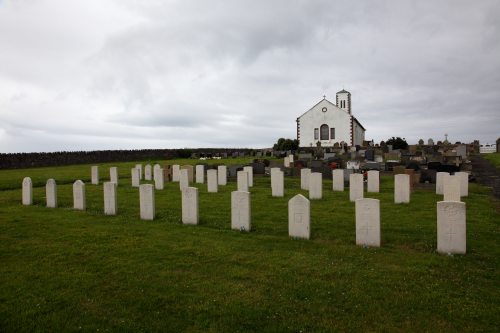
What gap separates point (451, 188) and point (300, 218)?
6.92m

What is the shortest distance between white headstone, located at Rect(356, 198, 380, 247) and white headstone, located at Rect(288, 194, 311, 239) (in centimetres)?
106

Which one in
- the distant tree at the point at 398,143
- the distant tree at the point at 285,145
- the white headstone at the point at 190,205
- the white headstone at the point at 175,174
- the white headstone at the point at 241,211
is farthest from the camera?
the distant tree at the point at 285,145

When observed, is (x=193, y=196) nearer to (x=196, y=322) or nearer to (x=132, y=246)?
(x=132, y=246)

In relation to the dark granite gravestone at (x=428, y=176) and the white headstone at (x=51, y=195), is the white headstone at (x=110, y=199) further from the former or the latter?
the dark granite gravestone at (x=428, y=176)

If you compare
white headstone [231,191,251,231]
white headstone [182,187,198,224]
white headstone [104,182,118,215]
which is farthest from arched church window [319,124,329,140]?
white headstone [231,191,251,231]

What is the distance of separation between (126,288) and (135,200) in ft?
29.9

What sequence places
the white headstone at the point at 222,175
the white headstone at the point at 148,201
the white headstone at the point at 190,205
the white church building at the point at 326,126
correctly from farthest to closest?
the white church building at the point at 326,126 < the white headstone at the point at 222,175 < the white headstone at the point at 148,201 < the white headstone at the point at 190,205

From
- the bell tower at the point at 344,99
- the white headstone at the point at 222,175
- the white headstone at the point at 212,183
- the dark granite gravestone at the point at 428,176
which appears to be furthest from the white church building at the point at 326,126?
the white headstone at the point at 212,183

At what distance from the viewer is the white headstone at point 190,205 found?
389 inches

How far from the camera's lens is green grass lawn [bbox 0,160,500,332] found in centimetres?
462

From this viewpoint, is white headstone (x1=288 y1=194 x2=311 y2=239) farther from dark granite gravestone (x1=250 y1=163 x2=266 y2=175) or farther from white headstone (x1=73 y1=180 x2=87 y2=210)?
dark granite gravestone (x1=250 y1=163 x2=266 y2=175)

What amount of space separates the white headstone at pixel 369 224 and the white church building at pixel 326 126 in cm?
4943

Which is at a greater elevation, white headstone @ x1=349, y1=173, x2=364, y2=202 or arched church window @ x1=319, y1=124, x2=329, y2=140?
arched church window @ x1=319, y1=124, x2=329, y2=140

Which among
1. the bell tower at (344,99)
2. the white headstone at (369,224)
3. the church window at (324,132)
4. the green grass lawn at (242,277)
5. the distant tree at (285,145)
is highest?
the bell tower at (344,99)
